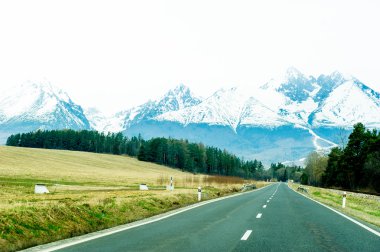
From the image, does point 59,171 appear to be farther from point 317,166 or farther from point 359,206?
point 317,166

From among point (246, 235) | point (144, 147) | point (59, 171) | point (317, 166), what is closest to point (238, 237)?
point (246, 235)

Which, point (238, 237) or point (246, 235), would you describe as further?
point (246, 235)

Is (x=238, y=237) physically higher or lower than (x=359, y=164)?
lower

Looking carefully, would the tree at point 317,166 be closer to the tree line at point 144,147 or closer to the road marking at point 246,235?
the tree line at point 144,147

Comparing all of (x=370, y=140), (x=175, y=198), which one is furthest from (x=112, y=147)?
(x=175, y=198)

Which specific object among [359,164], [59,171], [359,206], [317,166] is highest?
[317,166]

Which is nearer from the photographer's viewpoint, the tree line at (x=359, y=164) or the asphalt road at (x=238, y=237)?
the asphalt road at (x=238, y=237)

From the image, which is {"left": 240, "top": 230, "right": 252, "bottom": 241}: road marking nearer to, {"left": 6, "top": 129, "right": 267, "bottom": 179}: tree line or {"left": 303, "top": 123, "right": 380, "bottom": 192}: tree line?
{"left": 303, "top": 123, "right": 380, "bottom": 192}: tree line

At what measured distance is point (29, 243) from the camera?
12.2 meters

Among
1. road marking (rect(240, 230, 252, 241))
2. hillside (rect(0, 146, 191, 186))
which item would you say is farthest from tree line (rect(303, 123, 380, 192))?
road marking (rect(240, 230, 252, 241))

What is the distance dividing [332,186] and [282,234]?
103687mm

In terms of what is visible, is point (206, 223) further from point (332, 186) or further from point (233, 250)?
point (332, 186)

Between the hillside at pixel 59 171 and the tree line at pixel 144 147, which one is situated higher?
the tree line at pixel 144 147

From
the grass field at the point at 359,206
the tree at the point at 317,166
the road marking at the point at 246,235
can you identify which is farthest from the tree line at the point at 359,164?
the road marking at the point at 246,235
